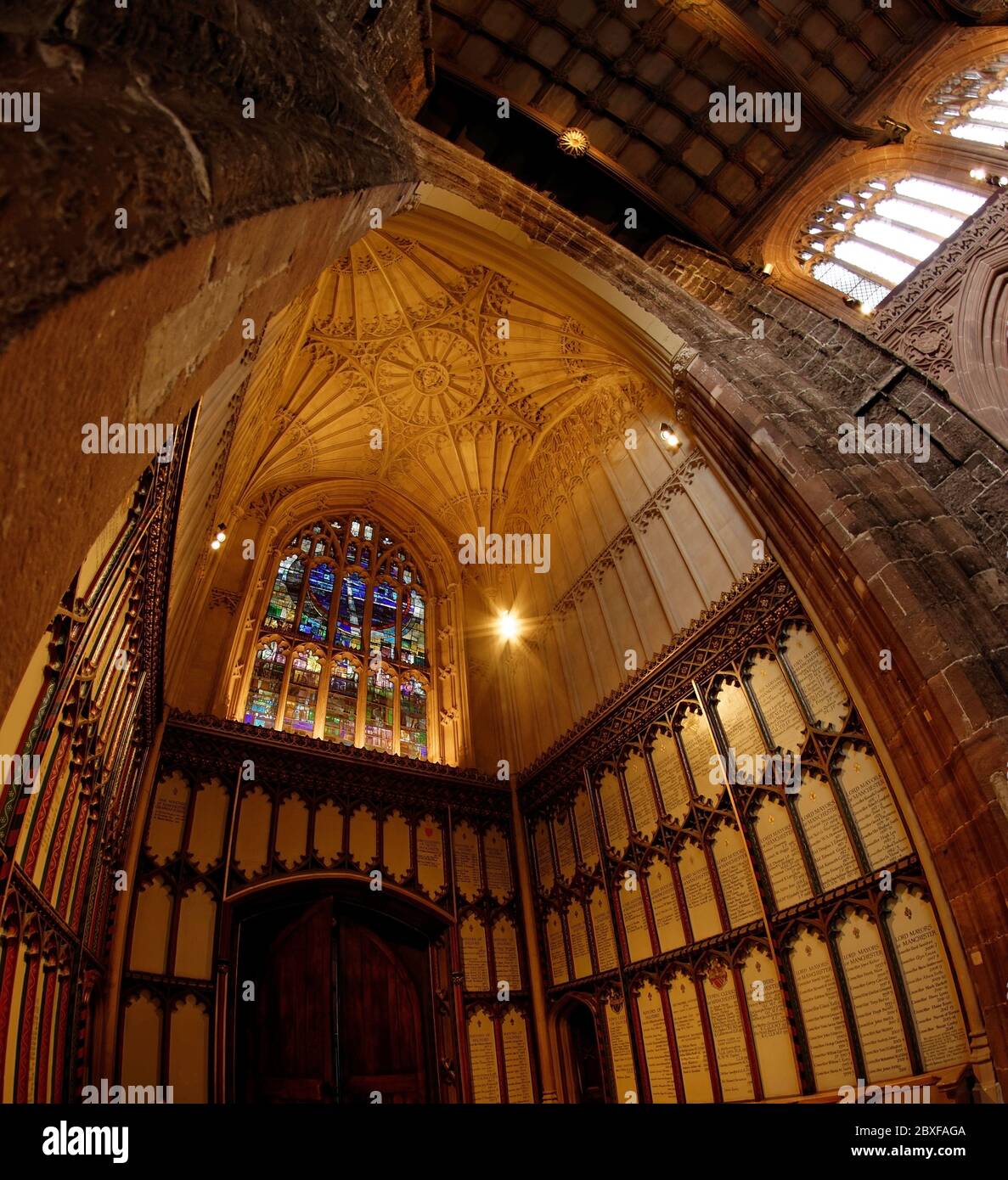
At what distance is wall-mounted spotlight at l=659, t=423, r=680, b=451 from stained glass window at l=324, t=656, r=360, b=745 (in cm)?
505

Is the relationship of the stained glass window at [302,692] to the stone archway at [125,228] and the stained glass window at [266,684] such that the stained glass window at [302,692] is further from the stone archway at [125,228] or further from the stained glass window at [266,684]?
the stone archway at [125,228]

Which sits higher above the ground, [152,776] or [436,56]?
[436,56]

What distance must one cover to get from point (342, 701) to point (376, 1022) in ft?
12.0

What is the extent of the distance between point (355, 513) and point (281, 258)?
31.2 ft

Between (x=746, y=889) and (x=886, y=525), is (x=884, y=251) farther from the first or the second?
(x=746, y=889)

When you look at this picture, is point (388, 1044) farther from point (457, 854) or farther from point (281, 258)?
point (281, 258)

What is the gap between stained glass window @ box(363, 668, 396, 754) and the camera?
8.69 metres

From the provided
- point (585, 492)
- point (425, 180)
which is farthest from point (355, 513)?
point (425, 180)

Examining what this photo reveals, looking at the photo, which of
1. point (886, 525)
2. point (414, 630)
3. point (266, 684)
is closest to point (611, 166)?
point (414, 630)

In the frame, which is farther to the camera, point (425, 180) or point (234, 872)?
point (425, 180)

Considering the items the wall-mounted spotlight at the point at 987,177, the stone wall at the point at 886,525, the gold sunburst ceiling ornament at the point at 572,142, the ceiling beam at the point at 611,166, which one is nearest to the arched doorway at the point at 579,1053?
the stone wall at the point at 886,525

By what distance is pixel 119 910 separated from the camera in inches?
219

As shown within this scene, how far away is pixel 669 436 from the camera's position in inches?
318

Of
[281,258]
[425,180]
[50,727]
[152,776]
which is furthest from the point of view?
[425,180]
